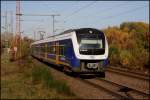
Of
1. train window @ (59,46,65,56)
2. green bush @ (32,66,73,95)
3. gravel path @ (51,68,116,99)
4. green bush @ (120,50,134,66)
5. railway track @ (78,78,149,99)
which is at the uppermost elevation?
train window @ (59,46,65,56)

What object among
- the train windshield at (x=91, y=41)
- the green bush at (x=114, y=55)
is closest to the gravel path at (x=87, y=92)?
the train windshield at (x=91, y=41)

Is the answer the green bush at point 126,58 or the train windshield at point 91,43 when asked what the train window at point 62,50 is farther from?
the green bush at point 126,58

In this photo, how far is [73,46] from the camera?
2078 centimetres

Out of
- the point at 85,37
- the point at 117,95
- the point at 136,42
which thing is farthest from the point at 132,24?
the point at 117,95

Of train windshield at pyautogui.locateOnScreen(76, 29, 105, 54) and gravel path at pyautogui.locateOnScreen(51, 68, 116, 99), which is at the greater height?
train windshield at pyautogui.locateOnScreen(76, 29, 105, 54)

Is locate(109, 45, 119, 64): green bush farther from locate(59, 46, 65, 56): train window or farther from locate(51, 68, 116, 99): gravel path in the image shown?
locate(51, 68, 116, 99): gravel path

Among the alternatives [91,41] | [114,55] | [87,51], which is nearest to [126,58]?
[114,55]

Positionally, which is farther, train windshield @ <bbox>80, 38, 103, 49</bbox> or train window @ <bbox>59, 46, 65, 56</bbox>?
train window @ <bbox>59, 46, 65, 56</bbox>

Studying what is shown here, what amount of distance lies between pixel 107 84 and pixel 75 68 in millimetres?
3173

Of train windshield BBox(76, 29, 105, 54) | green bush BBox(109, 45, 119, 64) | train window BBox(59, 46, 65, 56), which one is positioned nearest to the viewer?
train windshield BBox(76, 29, 105, 54)

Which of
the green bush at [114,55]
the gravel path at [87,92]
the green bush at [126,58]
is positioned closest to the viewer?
the gravel path at [87,92]

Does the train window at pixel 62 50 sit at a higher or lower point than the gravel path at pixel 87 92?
higher

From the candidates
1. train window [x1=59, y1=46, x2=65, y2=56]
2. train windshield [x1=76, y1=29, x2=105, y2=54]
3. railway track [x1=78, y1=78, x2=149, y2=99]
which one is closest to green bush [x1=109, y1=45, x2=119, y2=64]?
train window [x1=59, y1=46, x2=65, y2=56]

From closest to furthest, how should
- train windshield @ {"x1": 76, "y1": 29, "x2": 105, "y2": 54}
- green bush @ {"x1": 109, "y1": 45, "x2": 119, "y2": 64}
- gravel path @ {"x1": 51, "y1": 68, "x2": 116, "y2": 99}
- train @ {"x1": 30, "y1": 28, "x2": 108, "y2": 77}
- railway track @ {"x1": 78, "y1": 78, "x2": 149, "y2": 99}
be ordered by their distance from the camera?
railway track @ {"x1": 78, "y1": 78, "x2": 149, "y2": 99}, gravel path @ {"x1": 51, "y1": 68, "x2": 116, "y2": 99}, train @ {"x1": 30, "y1": 28, "x2": 108, "y2": 77}, train windshield @ {"x1": 76, "y1": 29, "x2": 105, "y2": 54}, green bush @ {"x1": 109, "y1": 45, "x2": 119, "y2": 64}
